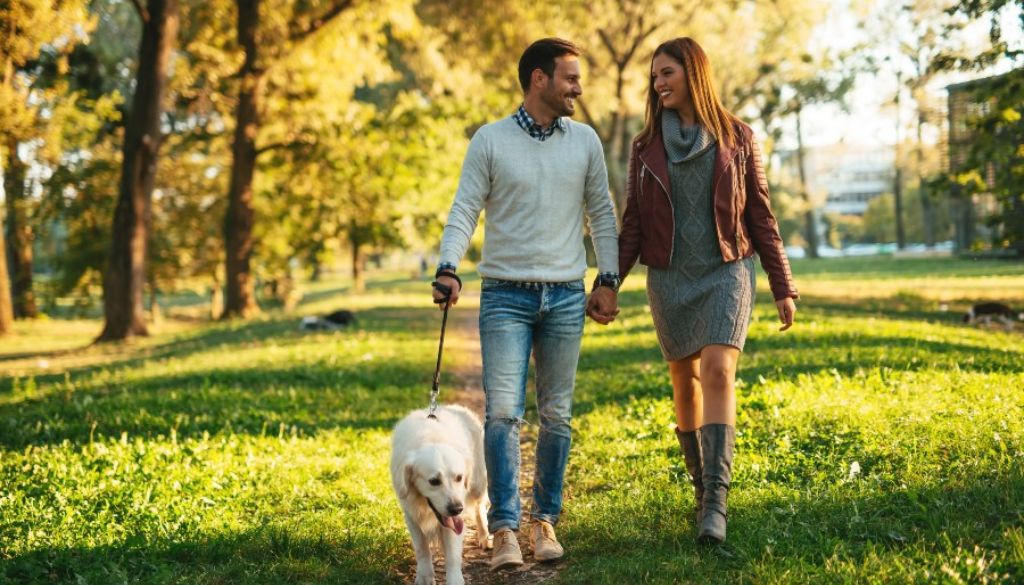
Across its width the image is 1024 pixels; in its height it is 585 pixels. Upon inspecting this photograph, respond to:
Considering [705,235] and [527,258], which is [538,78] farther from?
[705,235]

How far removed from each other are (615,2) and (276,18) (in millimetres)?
9920

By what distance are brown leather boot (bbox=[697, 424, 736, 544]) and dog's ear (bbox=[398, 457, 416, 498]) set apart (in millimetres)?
1497

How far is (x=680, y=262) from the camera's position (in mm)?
5109

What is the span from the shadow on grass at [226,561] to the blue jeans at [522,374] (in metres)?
0.83

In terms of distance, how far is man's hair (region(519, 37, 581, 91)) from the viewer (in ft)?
16.3

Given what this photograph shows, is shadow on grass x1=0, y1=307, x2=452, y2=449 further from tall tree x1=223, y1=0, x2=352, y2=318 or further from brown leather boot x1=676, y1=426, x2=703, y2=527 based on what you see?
tall tree x1=223, y1=0, x2=352, y2=318

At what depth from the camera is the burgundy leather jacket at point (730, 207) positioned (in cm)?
495

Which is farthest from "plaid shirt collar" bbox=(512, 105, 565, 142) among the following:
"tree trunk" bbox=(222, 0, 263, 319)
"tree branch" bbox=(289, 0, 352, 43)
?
"tree trunk" bbox=(222, 0, 263, 319)

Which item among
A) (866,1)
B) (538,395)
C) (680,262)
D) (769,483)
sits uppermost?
(866,1)

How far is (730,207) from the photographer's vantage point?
195 inches

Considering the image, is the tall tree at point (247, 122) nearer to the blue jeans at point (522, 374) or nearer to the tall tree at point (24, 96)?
the tall tree at point (24, 96)

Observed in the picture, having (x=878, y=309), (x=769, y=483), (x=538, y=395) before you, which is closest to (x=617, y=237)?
(x=538, y=395)

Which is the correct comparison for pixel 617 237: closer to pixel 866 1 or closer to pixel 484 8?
pixel 484 8

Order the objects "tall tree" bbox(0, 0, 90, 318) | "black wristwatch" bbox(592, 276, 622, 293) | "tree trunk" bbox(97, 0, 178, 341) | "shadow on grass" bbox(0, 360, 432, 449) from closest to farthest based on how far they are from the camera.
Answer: "black wristwatch" bbox(592, 276, 622, 293)
"shadow on grass" bbox(0, 360, 432, 449)
"tall tree" bbox(0, 0, 90, 318)
"tree trunk" bbox(97, 0, 178, 341)
